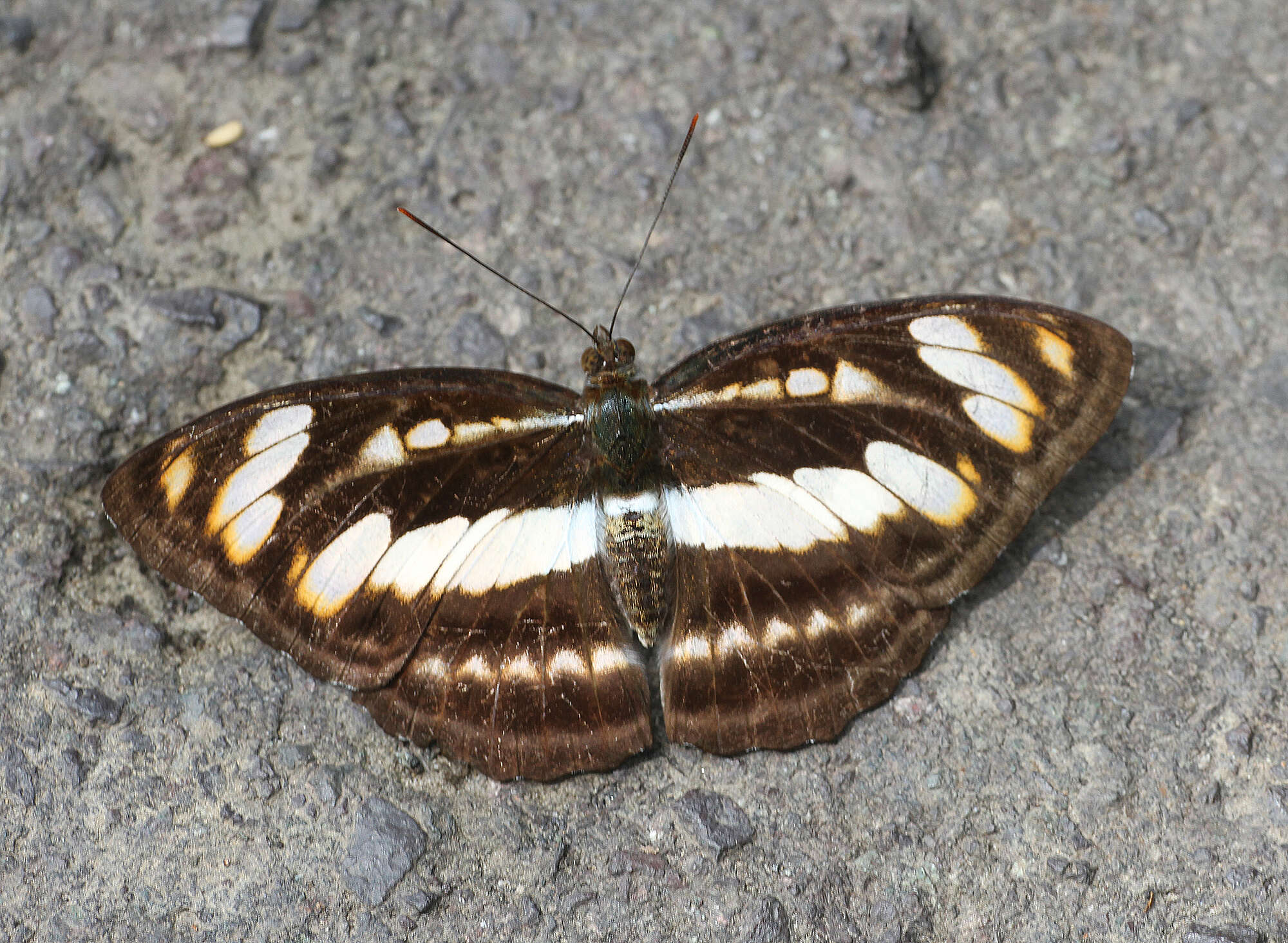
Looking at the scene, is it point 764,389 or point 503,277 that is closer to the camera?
point 764,389

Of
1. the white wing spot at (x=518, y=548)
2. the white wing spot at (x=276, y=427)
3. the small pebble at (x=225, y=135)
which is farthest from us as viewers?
the small pebble at (x=225, y=135)

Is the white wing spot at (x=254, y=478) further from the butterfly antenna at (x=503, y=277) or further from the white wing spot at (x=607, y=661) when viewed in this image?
the white wing spot at (x=607, y=661)

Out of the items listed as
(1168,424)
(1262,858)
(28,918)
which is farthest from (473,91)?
(1262,858)

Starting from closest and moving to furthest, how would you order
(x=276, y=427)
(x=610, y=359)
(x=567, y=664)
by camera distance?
1. (x=276, y=427)
2. (x=567, y=664)
3. (x=610, y=359)

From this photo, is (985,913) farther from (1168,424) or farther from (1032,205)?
(1032,205)

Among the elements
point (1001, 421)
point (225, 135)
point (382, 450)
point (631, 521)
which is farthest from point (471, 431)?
point (225, 135)

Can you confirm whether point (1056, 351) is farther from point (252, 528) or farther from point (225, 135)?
point (225, 135)

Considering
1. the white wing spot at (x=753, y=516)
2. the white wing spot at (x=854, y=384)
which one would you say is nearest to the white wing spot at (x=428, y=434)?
the white wing spot at (x=753, y=516)
